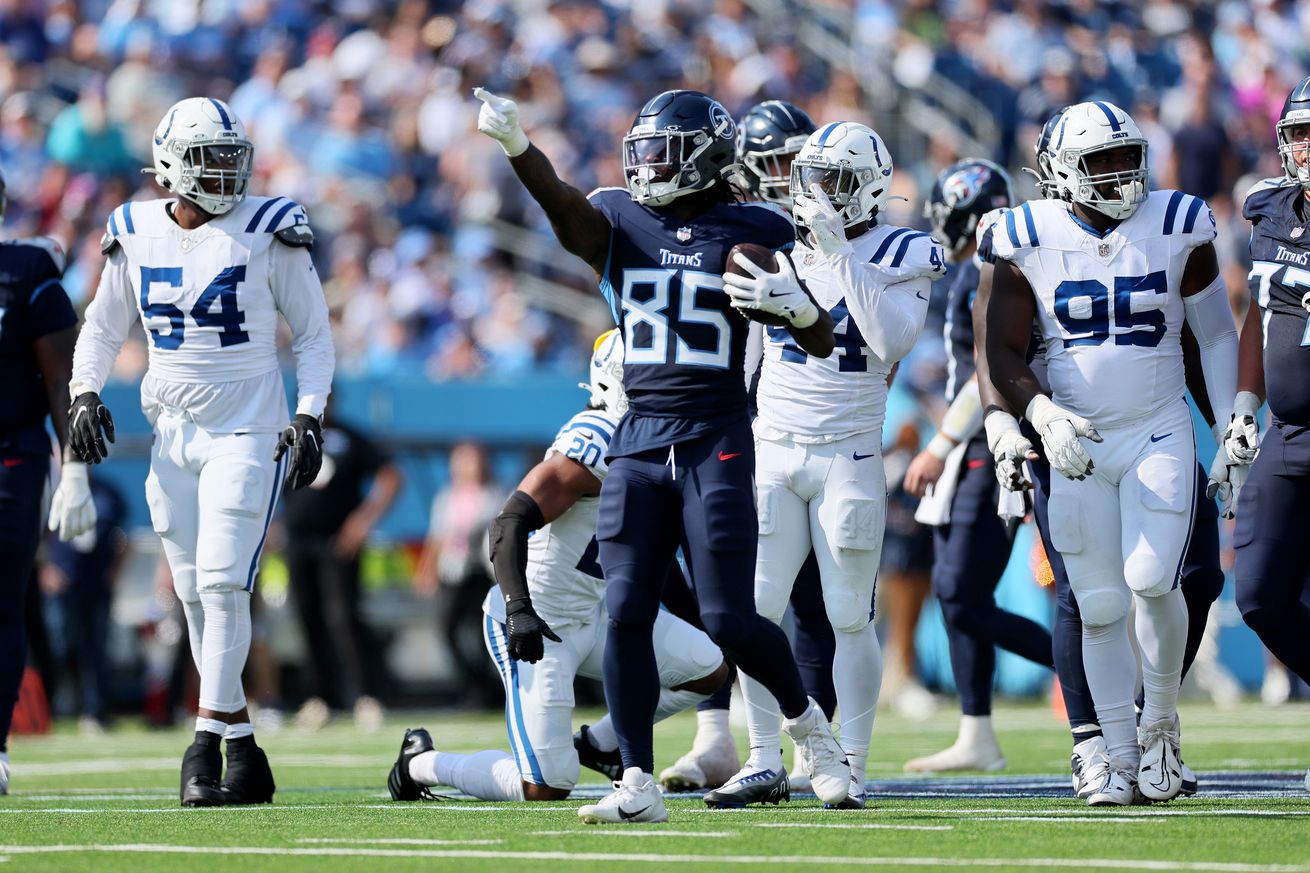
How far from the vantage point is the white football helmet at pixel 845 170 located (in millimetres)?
6152

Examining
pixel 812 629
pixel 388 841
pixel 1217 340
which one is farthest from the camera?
pixel 812 629

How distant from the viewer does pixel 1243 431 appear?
5.77 meters

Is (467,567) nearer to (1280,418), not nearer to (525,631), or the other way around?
(525,631)

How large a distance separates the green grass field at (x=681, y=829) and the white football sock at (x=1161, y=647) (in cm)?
28

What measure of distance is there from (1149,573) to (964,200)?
2516 millimetres

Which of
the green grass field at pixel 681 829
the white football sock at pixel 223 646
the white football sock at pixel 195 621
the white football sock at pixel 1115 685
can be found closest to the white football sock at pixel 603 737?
the green grass field at pixel 681 829

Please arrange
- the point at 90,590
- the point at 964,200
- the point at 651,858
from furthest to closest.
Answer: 1. the point at 90,590
2. the point at 964,200
3. the point at 651,858

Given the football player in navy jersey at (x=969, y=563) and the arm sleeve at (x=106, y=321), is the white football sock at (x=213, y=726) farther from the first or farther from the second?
the football player in navy jersey at (x=969, y=563)

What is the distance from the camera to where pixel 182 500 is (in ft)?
21.3

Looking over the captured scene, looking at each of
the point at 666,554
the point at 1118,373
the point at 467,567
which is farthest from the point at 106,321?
the point at 467,567

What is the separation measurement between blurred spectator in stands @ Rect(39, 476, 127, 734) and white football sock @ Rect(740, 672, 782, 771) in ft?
19.4

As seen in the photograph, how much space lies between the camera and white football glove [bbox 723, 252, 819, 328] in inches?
205

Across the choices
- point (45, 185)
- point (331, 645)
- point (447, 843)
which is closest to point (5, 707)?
point (447, 843)

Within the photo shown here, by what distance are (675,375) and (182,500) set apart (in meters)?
1.86
